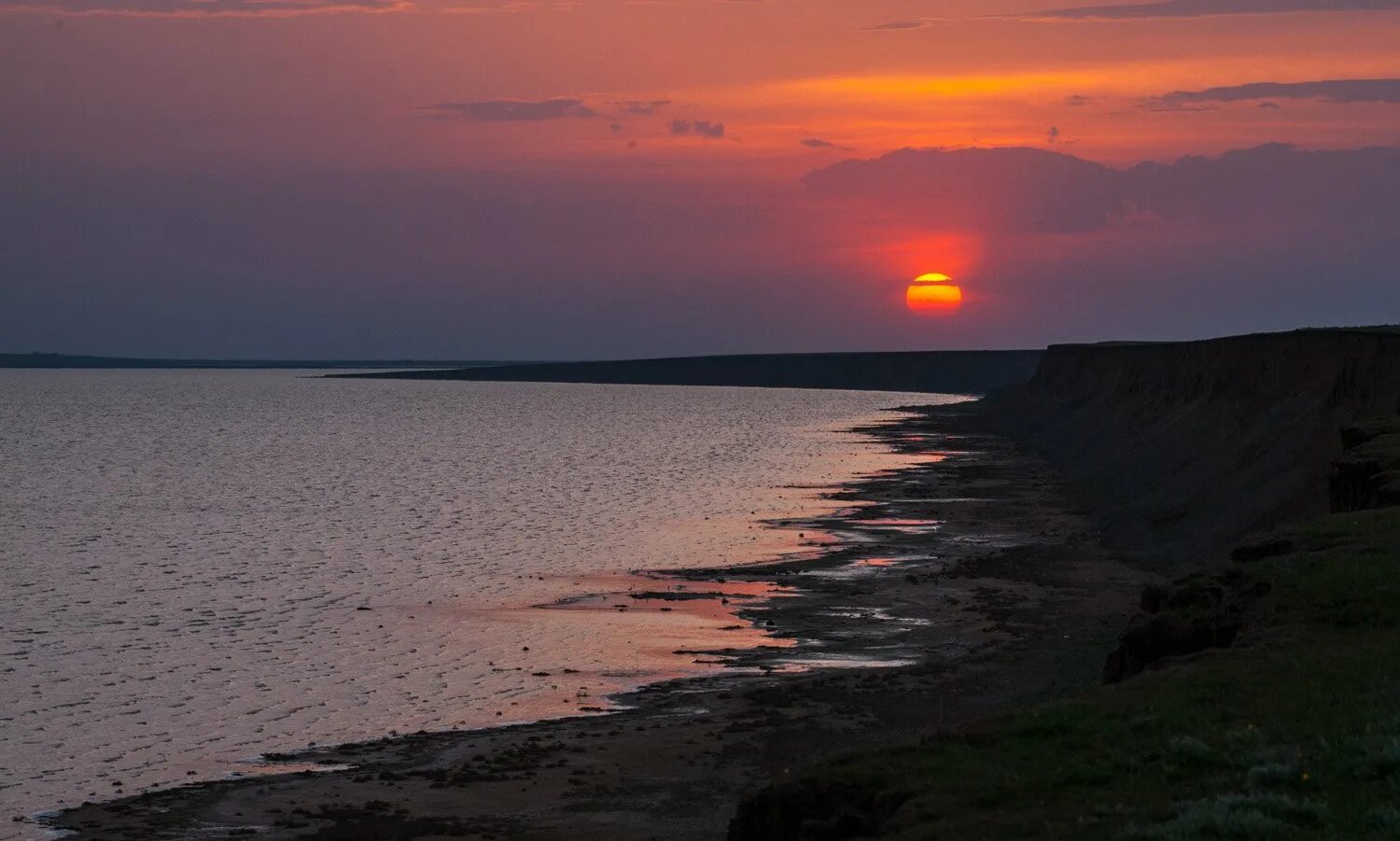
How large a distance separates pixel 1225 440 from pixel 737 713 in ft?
131

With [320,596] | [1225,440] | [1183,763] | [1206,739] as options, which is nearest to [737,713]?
[1206,739]

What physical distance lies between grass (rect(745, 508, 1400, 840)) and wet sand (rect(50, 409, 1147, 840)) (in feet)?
14.4

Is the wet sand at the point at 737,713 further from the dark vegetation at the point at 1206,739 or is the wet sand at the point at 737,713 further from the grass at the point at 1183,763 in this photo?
the grass at the point at 1183,763

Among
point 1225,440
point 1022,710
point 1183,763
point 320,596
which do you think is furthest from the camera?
point 1225,440

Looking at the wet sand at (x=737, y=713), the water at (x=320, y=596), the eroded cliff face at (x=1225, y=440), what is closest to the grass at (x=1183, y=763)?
the wet sand at (x=737, y=713)

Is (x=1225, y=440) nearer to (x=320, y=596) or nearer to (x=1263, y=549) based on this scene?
(x=320, y=596)

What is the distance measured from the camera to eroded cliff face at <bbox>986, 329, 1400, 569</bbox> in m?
44.2

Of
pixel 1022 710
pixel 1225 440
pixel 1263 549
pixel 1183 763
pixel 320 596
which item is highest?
pixel 1263 549

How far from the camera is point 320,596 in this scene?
41438 millimetres

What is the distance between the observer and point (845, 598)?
3919 centimetres

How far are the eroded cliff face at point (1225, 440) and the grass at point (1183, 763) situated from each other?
18093mm

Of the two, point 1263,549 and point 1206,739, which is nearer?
point 1206,739

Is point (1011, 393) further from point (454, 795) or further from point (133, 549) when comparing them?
point (454, 795)

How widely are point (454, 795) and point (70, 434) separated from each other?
14364 centimetres
